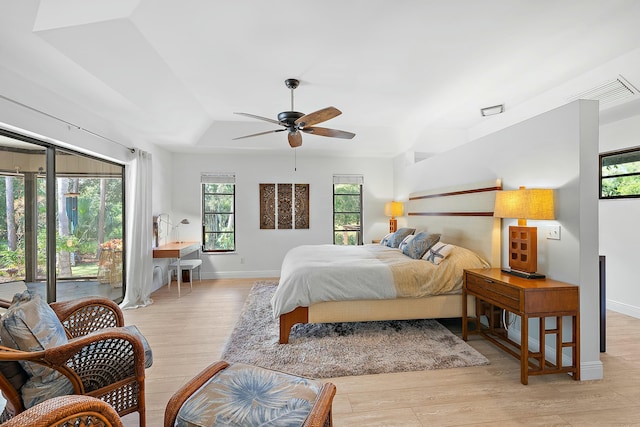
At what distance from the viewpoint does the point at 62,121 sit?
2.92 meters

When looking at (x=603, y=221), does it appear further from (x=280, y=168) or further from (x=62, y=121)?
(x=62, y=121)

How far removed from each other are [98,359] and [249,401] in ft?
2.74

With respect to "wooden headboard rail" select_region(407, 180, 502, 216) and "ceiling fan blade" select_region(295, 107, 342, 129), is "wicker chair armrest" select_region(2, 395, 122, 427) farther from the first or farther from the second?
"wooden headboard rail" select_region(407, 180, 502, 216)

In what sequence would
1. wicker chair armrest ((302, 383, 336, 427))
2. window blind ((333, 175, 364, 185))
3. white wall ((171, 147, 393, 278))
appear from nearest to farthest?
wicker chair armrest ((302, 383, 336, 427)) < white wall ((171, 147, 393, 278)) < window blind ((333, 175, 364, 185))

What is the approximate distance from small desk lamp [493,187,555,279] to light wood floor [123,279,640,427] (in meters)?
0.79

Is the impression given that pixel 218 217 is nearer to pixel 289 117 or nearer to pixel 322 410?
pixel 289 117

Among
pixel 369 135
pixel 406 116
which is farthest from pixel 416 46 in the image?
pixel 369 135

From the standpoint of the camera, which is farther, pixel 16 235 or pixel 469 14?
pixel 16 235

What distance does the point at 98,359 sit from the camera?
1525 millimetres

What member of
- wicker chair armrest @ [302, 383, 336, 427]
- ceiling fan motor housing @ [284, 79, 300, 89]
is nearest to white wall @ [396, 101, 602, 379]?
wicker chair armrest @ [302, 383, 336, 427]

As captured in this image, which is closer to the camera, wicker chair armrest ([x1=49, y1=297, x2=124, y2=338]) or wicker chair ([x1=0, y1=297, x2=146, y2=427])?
wicker chair ([x1=0, y1=297, x2=146, y2=427])

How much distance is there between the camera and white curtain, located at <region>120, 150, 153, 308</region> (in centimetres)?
414

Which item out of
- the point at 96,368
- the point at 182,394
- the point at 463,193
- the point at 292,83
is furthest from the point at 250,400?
the point at 463,193

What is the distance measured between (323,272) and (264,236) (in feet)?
10.7
